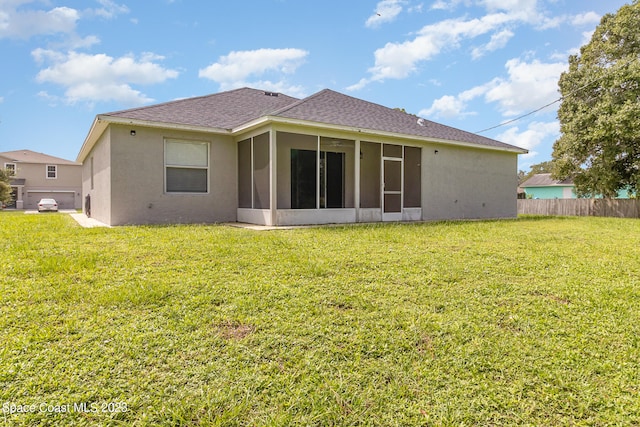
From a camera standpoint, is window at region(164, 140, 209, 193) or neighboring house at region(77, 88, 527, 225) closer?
neighboring house at region(77, 88, 527, 225)

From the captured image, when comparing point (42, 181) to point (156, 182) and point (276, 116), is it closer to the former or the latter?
point (156, 182)

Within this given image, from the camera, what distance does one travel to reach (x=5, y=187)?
28.0m

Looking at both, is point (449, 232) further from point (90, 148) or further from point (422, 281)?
point (90, 148)

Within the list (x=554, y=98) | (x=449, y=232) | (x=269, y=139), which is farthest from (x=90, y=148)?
(x=554, y=98)

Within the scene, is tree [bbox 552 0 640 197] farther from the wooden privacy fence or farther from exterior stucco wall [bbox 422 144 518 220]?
exterior stucco wall [bbox 422 144 518 220]

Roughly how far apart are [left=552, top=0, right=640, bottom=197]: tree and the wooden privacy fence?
2.26ft

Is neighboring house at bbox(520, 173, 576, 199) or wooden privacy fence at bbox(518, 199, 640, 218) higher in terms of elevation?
neighboring house at bbox(520, 173, 576, 199)

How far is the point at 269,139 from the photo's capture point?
9492 millimetres

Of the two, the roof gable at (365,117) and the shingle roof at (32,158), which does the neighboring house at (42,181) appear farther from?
the roof gable at (365,117)

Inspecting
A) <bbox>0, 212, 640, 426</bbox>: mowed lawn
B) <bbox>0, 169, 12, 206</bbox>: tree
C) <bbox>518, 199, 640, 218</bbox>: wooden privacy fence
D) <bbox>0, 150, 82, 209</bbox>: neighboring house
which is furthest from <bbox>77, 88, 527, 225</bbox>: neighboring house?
<bbox>0, 150, 82, 209</bbox>: neighboring house

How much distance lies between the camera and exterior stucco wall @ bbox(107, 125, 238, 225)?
31.3 feet

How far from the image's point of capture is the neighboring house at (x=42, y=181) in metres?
32.6

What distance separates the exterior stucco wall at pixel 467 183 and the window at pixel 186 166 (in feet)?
23.2

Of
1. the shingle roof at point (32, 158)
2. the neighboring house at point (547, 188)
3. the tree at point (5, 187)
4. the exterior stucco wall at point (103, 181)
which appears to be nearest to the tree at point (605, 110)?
the neighboring house at point (547, 188)
